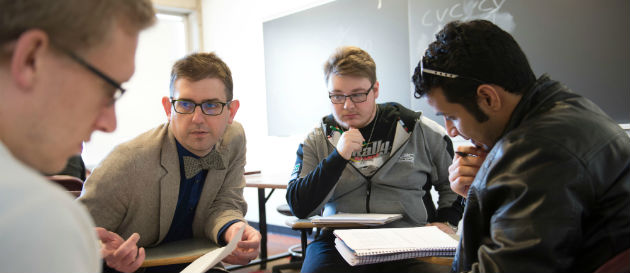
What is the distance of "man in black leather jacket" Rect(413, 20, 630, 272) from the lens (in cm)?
87

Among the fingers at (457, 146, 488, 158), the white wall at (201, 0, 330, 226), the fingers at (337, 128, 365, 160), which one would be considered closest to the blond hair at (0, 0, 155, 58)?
the fingers at (457, 146, 488, 158)

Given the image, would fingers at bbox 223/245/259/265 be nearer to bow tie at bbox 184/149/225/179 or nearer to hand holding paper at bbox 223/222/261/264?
hand holding paper at bbox 223/222/261/264

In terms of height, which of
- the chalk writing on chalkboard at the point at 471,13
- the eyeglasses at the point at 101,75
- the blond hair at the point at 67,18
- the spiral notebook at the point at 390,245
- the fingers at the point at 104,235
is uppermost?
the chalk writing on chalkboard at the point at 471,13

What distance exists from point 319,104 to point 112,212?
3.11m

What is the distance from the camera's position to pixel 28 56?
0.56 metres

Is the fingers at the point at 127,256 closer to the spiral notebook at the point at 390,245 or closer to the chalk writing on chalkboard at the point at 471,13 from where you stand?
the spiral notebook at the point at 390,245

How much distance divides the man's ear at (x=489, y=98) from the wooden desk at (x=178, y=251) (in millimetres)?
1024

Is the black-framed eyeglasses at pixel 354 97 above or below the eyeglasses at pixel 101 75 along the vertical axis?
below

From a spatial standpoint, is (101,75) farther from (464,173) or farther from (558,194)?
(464,173)

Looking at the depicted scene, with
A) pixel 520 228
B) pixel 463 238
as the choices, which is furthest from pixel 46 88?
pixel 463 238

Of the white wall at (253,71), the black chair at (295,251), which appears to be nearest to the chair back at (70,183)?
the black chair at (295,251)

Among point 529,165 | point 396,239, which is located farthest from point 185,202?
point 529,165

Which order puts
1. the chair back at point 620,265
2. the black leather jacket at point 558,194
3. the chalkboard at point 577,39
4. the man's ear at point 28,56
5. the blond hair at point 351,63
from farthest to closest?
1. the chalkboard at point 577,39
2. the blond hair at point 351,63
3. the black leather jacket at point 558,194
4. the chair back at point 620,265
5. the man's ear at point 28,56

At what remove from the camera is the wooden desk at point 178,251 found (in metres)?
1.40
